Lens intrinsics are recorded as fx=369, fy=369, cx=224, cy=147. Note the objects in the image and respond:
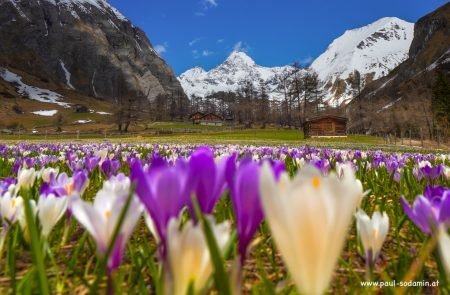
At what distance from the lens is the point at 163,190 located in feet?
2.40

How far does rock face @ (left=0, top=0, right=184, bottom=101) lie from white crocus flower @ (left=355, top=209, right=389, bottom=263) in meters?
164

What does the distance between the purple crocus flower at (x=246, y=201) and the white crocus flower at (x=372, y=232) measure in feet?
1.82

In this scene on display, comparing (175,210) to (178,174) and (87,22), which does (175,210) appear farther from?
(87,22)

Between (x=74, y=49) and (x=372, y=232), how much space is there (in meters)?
177

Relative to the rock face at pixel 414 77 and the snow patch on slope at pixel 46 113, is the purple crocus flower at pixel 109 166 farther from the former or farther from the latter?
the snow patch on slope at pixel 46 113

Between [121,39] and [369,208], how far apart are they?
7464 inches

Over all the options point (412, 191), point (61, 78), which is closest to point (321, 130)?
point (412, 191)

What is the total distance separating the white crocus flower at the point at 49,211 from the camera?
1243mm

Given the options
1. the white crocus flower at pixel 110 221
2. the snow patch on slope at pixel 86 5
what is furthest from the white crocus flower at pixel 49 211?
the snow patch on slope at pixel 86 5

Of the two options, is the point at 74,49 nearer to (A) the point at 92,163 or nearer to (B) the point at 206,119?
(B) the point at 206,119

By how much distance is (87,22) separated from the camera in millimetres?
169125

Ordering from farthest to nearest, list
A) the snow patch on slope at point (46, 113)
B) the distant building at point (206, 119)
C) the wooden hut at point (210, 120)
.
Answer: the distant building at point (206, 119) < the wooden hut at point (210, 120) < the snow patch on slope at point (46, 113)

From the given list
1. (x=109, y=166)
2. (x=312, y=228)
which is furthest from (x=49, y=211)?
(x=109, y=166)

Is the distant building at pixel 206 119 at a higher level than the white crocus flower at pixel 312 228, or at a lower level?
higher
